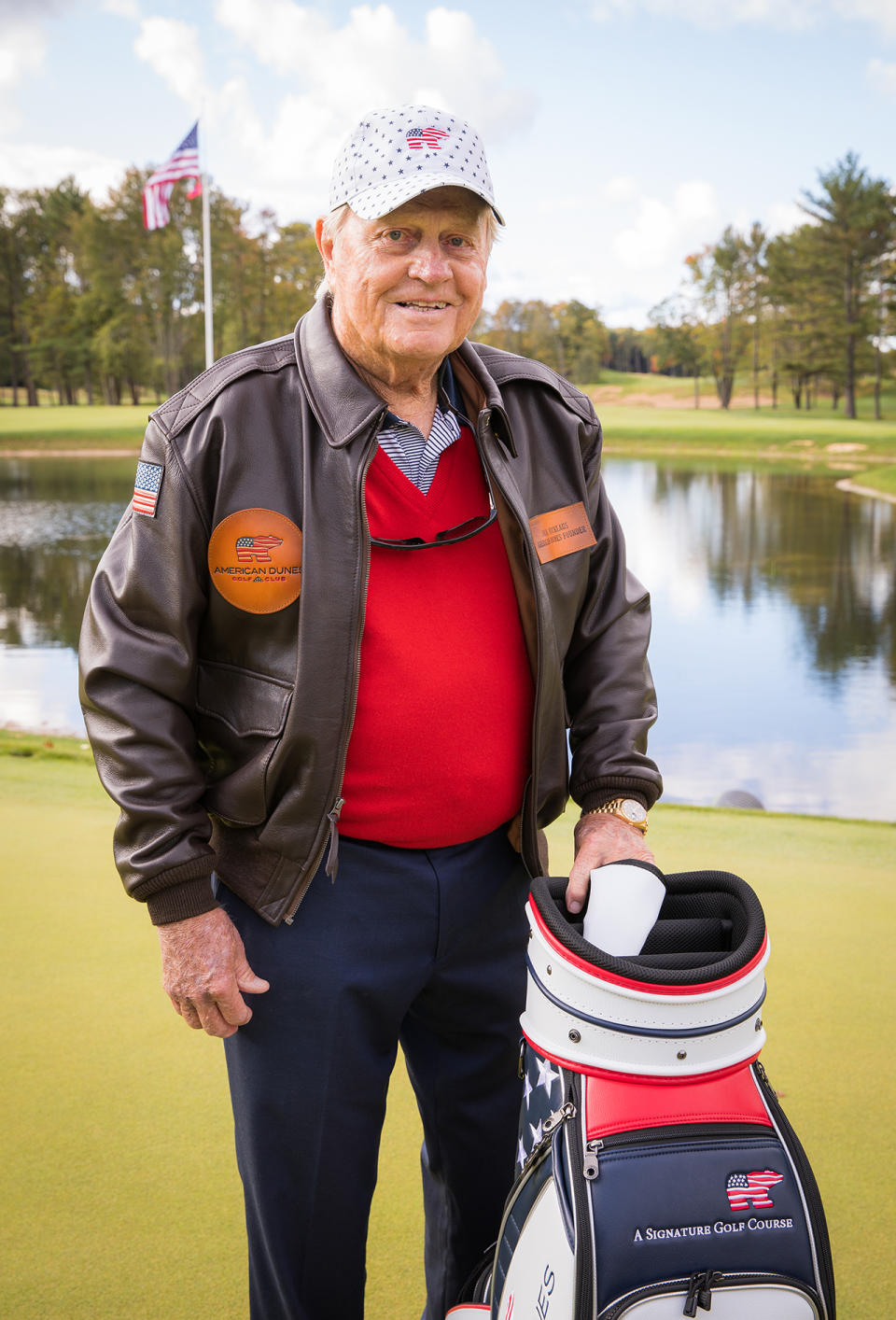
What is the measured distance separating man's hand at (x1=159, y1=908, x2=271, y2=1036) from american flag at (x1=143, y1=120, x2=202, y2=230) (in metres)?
13.4

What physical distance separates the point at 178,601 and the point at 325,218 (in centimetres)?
54

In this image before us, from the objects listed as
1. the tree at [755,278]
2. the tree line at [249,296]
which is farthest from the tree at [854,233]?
the tree at [755,278]

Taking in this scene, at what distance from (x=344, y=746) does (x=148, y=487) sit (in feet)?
1.28

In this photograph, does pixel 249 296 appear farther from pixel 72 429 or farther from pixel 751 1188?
pixel 751 1188

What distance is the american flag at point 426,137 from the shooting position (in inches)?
52.4

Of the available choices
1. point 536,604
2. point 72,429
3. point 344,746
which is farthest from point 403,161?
point 72,429

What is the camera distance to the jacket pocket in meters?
1.35

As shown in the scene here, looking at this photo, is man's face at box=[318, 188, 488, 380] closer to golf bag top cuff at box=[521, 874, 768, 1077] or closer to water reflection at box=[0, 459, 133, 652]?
golf bag top cuff at box=[521, 874, 768, 1077]

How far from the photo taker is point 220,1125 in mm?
1940

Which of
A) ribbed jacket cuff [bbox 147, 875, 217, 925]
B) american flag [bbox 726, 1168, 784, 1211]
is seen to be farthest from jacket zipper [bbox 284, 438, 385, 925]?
american flag [bbox 726, 1168, 784, 1211]

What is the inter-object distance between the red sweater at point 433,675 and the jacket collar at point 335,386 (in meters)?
0.08

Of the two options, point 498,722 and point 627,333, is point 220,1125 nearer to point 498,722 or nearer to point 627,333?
point 498,722

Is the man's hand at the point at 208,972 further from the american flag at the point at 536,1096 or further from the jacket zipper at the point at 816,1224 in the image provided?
the jacket zipper at the point at 816,1224

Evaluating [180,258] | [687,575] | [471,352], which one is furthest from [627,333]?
[471,352]
